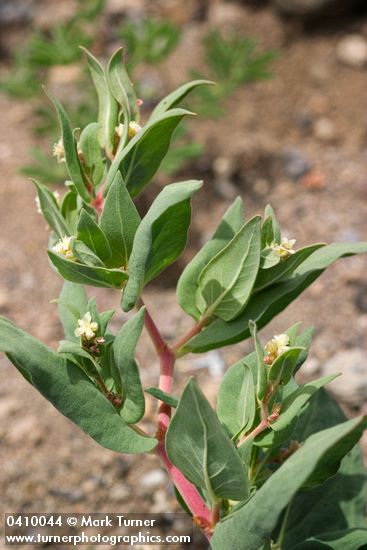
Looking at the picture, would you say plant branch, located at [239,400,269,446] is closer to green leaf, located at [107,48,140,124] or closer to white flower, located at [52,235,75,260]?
white flower, located at [52,235,75,260]

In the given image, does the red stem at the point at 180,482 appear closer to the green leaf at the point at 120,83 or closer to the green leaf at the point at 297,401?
the green leaf at the point at 297,401

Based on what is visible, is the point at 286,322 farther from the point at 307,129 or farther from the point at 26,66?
the point at 26,66

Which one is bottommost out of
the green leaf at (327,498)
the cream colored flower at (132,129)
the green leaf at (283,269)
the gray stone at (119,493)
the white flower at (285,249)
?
the gray stone at (119,493)

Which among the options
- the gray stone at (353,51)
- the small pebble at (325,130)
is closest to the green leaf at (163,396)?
the small pebble at (325,130)

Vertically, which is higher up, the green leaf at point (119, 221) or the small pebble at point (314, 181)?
the green leaf at point (119, 221)

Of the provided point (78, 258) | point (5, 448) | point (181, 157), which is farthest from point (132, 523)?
point (181, 157)

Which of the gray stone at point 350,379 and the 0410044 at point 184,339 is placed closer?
the 0410044 at point 184,339
